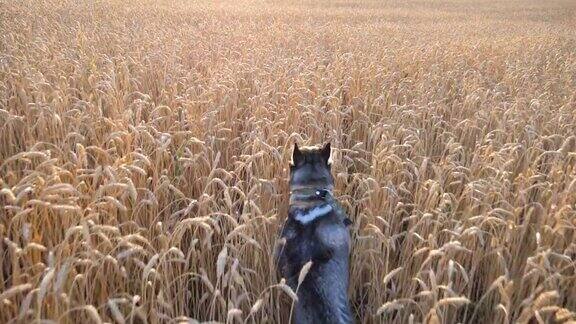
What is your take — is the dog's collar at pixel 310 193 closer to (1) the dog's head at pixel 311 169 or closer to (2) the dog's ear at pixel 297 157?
(1) the dog's head at pixel 311 169

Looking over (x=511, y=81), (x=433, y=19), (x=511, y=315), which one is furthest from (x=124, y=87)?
(x=433, y=19)

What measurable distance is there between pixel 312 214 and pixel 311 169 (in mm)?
306

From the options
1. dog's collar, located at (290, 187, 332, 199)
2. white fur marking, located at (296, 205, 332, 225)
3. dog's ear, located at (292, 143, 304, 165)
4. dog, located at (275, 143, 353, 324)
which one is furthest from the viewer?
dog's ear, located at (292, 143, 304, 165)

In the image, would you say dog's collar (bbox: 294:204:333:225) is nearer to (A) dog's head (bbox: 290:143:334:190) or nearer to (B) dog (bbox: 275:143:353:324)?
(B) dog (bbox: 275:143:353:324)

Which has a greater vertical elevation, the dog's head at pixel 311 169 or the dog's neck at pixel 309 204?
the dog's head at pixel 311 169

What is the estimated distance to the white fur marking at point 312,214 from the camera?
221cm

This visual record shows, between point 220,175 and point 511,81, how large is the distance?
4273 millimetres

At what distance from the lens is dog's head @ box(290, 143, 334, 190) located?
2395mm

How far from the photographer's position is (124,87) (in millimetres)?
4422

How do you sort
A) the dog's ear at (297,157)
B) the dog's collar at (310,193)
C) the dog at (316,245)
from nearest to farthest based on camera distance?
the dog at (316,245) < the dog's collar at (310,193) < the dog's ear at (297,157)

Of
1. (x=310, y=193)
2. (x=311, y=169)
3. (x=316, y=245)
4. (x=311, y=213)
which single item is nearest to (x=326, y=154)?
(x=311, y=169)

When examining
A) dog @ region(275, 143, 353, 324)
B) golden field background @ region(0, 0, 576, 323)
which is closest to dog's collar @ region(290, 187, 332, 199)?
dog @ region(275, 143, 353, 324)

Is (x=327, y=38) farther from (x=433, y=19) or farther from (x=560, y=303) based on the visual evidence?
(x=433, y=19)

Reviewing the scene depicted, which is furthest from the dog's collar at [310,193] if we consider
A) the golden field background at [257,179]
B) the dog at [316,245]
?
the golden field background at [257,179]
